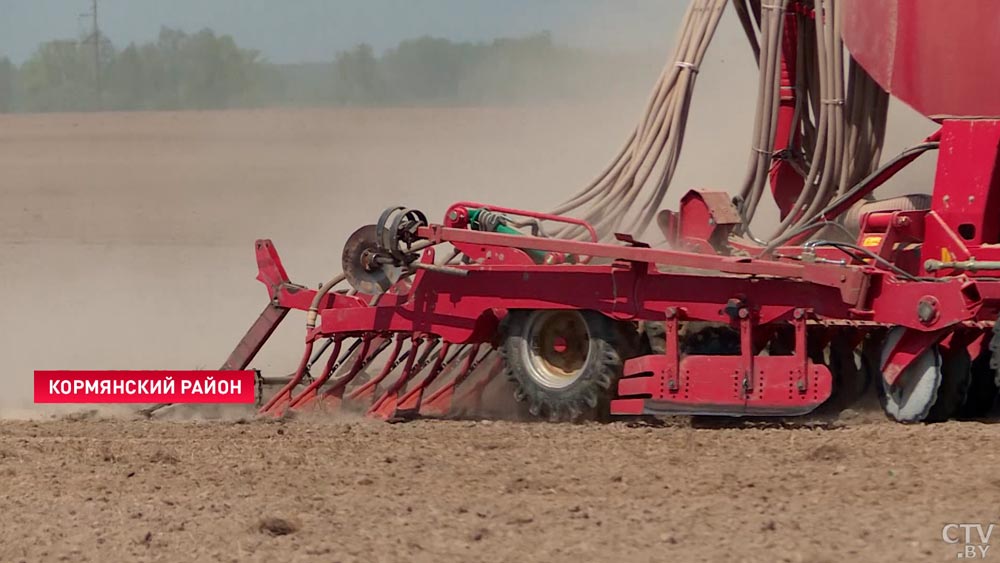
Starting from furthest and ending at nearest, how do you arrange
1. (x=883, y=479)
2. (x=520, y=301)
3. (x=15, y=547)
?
1. (x=520, y=301)
2. (x=883, y=479)
3. (x=15, y=547)

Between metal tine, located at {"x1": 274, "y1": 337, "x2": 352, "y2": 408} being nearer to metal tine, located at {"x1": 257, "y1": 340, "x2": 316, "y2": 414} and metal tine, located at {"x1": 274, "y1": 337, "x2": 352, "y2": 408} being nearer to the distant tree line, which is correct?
metal tine, located at {"x1": 257, "y1": 340, "x2": 316, "y2": 414}

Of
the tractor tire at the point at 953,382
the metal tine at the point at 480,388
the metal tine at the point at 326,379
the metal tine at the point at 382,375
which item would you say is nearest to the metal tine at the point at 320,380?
the metal tine at the point at 326,379

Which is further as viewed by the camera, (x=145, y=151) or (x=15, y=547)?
(x=145, y=151)

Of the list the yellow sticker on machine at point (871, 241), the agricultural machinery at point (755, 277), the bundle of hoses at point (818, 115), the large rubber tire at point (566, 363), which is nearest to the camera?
the agricultural machinery at point (755, 277)

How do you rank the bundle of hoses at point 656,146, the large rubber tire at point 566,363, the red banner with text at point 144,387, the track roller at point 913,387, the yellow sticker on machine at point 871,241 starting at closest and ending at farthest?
the track roller at point 913,387 < the large rubber tire at point 566,363 < the yellow sticker on machine at point 871,241 < the red banner with text at point 144,387 < the bundle of hoses at point 656,146

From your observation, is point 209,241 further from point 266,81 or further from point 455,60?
point 266,81

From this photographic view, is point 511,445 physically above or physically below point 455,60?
below

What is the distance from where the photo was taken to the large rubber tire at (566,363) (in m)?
7.93

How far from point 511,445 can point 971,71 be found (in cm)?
278

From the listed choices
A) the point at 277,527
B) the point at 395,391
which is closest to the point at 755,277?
the point at 395,391

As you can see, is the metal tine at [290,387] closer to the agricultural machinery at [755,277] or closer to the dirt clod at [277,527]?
the agricultural machinery at [755,277]

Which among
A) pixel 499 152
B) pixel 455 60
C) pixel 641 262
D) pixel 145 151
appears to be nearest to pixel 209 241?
pixel 499 152

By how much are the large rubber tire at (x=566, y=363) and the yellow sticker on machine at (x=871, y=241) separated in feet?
4.19

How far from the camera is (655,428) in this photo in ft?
24.9
